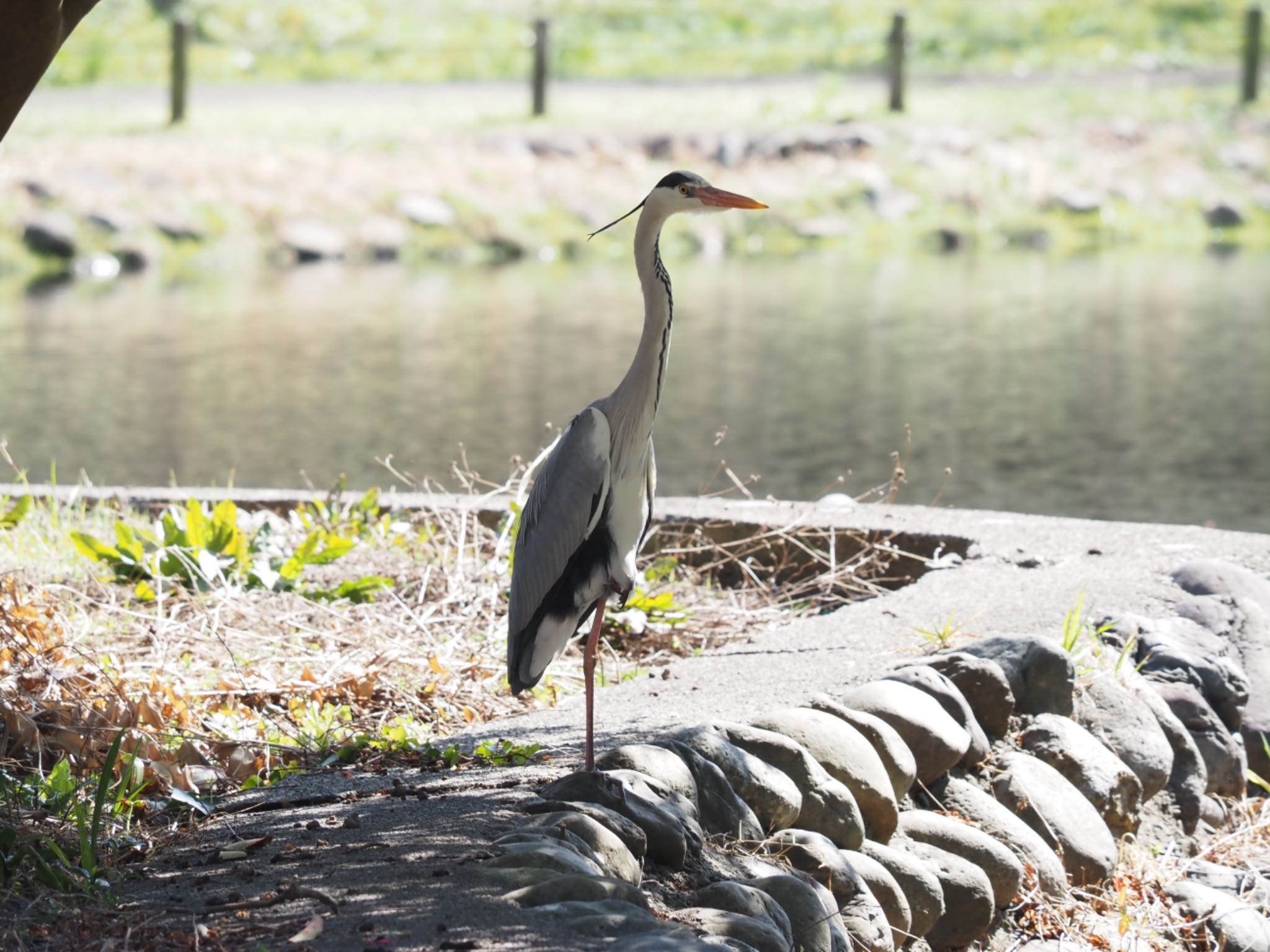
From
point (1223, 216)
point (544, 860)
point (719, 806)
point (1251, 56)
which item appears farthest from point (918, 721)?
point (1251, 56)

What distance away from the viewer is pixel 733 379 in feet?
53.4

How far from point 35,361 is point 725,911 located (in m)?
13.3

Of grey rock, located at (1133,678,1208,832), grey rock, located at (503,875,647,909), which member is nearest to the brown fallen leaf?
grey rock, located at (503,875,647,909)

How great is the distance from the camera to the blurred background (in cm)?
1373

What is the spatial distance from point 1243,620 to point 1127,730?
1114 mm

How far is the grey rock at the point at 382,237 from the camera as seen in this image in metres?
23.4

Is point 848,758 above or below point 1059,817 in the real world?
above

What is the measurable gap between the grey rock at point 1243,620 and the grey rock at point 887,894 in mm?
2472

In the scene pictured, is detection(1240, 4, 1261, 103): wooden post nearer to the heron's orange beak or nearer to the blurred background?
the blurred background

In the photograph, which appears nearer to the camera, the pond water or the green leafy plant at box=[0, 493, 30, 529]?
the green leafy plant at box=[0, 493, 30, 529]

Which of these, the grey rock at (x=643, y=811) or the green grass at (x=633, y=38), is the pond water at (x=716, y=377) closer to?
the grey rock at (x=643, y=811)

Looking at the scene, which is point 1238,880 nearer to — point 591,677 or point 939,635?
point 939,635

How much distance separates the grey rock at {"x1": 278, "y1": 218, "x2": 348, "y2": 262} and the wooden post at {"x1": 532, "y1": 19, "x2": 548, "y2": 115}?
4.43 m

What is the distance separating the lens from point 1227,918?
590 cm
